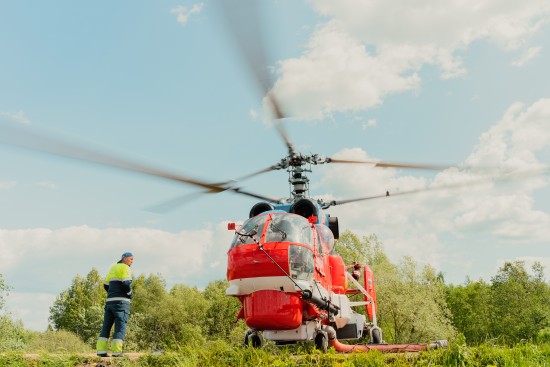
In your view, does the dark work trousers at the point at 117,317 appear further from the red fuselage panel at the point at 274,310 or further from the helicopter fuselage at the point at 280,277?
the red fuselage panel at the point at 274,310

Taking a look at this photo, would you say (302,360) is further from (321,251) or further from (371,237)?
(371,237)

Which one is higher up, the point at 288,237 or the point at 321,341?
the point at 288,237

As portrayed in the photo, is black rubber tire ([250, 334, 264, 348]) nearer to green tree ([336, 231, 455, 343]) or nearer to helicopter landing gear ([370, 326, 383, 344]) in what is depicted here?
helicopter landing gear ([370, 326, 383, 344])

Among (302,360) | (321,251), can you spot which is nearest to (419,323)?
(321,251)

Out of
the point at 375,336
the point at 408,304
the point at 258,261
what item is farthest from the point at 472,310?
the point at 258,261

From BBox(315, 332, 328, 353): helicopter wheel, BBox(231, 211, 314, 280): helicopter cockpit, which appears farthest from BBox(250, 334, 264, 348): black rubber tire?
BBox(231, 211, 314, 280): helicopter cockpit

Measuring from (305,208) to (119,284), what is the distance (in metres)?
5.45

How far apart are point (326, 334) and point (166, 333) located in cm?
5076

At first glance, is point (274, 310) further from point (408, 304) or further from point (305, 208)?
point (408, 304)

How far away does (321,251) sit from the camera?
1187 cm

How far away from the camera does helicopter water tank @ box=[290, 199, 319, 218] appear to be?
13287 mm

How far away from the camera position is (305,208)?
13.4 m

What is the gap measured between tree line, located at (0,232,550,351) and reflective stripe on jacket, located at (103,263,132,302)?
84.8 feet

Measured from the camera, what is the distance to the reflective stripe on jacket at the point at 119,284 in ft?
35.0
